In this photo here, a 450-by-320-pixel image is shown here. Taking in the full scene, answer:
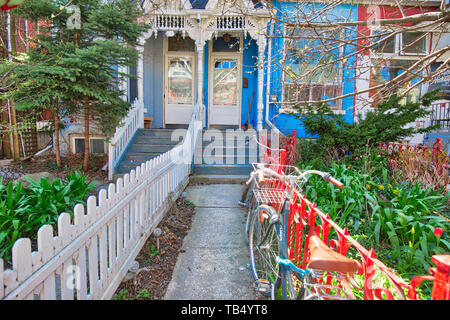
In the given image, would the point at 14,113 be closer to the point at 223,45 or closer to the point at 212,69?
the point at 212,69

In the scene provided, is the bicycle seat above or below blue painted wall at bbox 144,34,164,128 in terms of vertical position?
below

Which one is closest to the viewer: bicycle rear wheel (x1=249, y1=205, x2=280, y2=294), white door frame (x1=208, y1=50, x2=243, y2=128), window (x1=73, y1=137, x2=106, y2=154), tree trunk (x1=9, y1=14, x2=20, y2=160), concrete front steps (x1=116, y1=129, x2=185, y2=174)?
bicycle rear wheel (x1=249, y1=205, x2=280, y2=294)

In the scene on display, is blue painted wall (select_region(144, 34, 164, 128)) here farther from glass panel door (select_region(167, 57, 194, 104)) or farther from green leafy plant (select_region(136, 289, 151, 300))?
green leafy plant (select_region(136, 289, 151, 300))

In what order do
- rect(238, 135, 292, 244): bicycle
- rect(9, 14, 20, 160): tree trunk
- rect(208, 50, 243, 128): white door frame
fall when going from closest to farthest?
rect(238, 135, 292, 244): bicycle, rect(9, 14, 20, 160): tree trunk, rect(208, 50, 243, 128): white door frame

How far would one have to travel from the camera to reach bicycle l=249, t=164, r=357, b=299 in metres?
1.52

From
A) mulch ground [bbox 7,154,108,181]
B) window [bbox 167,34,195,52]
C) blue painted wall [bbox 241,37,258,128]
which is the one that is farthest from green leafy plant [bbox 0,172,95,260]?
window [bbox 167,34,195,52]

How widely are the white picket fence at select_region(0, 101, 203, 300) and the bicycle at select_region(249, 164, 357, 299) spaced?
1.31 meters

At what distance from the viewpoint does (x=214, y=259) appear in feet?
10.2

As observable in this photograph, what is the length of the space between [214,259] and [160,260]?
615 millimetres

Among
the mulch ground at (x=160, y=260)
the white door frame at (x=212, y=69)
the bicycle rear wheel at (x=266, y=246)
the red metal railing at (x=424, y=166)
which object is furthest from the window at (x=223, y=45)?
the bicycle rear wheel at (x=266, y=246)

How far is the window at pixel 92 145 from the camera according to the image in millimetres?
8180

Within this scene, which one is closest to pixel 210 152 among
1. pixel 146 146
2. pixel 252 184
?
pixel 146 146
